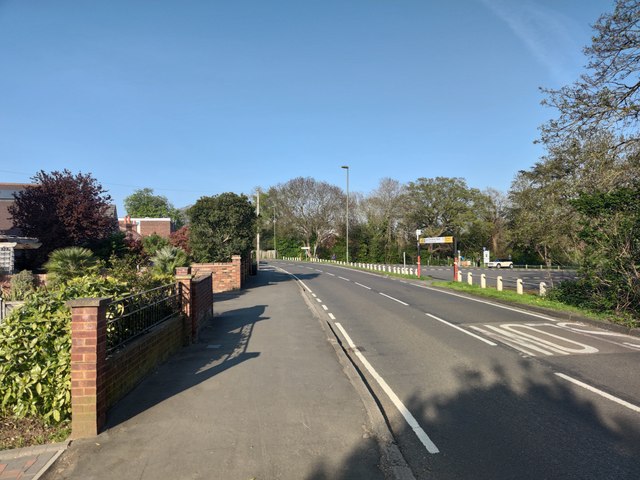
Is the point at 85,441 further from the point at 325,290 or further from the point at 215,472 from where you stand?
the point at 325,290

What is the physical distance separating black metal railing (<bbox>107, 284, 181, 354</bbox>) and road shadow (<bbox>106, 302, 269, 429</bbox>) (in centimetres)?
68

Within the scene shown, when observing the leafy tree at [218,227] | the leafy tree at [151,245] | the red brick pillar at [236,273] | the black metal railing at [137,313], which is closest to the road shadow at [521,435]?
the black metal railing at [137,313]

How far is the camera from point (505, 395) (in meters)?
5.99

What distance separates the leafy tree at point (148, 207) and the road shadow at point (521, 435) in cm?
9821

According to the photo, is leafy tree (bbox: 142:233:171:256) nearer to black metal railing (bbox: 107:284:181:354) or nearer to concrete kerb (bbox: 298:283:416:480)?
black metal railing (bbox: 107:284:181:354)

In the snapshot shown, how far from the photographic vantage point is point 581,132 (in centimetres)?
1356

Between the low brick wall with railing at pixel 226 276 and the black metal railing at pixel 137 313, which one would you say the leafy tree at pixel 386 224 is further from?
the black metal railing at pixel 137 313

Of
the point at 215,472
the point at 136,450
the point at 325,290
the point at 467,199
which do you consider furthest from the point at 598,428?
the point at 467,199

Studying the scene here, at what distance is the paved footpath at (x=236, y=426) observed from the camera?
3.87m

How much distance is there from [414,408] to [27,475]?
13.3 ft

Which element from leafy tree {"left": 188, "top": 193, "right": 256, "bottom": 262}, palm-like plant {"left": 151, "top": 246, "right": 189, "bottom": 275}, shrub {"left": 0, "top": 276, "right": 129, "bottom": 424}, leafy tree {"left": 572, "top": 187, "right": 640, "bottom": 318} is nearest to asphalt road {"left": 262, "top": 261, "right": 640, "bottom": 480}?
leafy tree {"left": 572, "top": 187, "right": 640, "bottom": 318}

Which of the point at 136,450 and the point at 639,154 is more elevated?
the point at 639,154

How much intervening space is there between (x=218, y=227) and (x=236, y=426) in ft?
62.2

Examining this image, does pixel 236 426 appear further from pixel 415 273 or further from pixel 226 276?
pixel 415 273
